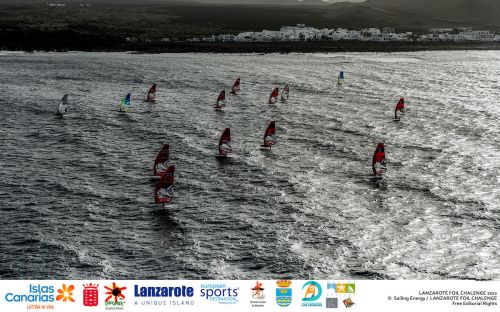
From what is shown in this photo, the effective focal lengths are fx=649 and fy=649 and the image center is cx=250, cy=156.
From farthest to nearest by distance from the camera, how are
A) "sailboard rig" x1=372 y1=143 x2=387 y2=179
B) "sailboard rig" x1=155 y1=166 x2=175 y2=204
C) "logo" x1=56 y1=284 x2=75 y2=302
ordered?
1. "sailboard rig" x1=372 y1=143 x2=387 y2=179
2. "sailboard rig" x1=155 y1=166 x2=175 y2=204
3. "logo" x1=56 y1=284 x2=75 y2=302

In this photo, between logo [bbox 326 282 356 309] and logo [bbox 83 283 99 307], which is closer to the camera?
logo [bbox 83 283 99 307]

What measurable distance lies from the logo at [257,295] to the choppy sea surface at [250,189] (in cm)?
688

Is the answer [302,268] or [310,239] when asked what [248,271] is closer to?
[302,268]

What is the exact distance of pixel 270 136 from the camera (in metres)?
70.4

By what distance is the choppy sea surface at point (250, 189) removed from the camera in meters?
A: 41.6

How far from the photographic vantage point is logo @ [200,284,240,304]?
31859 millimetres

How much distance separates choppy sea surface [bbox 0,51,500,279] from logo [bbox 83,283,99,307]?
6.44 meters

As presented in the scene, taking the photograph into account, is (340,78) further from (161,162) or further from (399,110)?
(161,162)

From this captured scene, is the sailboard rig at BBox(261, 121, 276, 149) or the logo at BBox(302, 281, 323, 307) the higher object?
the sailboard rig at BBox(261, 121, 276, 149)

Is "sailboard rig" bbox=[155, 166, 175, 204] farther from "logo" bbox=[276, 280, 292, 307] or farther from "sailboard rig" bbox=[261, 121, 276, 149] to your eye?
"sailboard rig" bbox=[261, 121, 276, 149]

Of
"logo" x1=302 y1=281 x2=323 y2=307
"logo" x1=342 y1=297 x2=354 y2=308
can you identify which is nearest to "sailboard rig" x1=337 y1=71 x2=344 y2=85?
"logo" x1=302 y1=281 x2=323 y2=307

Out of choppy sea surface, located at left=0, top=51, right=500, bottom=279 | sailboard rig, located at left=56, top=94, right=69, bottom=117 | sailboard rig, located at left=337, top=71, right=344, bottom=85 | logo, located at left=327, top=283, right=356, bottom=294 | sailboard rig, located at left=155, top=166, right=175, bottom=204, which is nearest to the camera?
logo, located at left=327, top=283, right=356, bottom=294

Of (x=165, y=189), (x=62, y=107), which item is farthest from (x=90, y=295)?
(x=62, y=107)

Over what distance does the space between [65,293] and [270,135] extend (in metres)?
41.1
